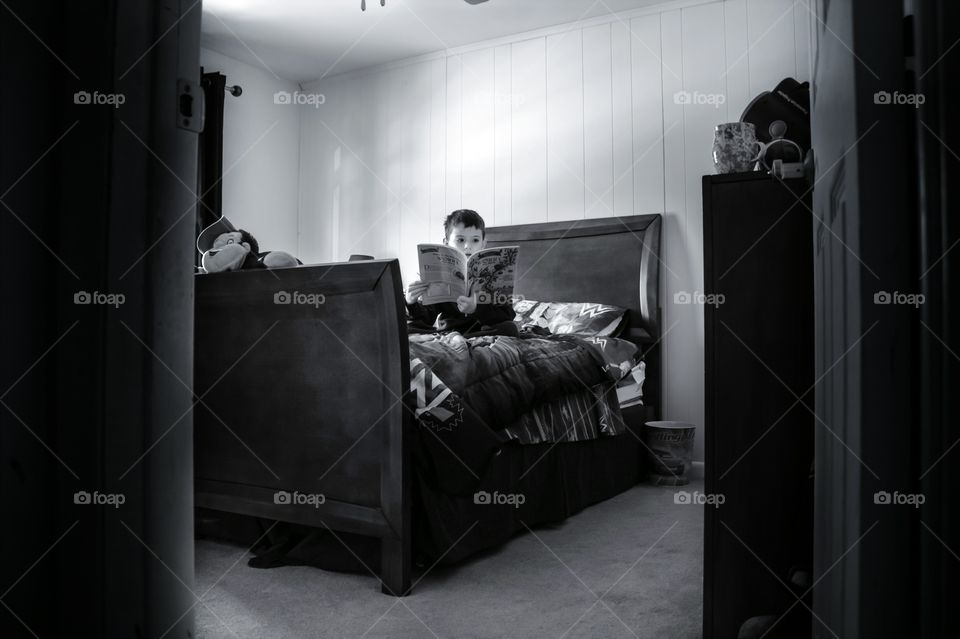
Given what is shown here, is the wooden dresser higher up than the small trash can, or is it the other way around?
the wooden dresser

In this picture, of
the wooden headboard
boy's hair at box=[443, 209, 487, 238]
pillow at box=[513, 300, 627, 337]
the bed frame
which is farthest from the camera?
the wooden headboard

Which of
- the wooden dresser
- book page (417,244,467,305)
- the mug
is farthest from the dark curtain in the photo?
the wooden dresser

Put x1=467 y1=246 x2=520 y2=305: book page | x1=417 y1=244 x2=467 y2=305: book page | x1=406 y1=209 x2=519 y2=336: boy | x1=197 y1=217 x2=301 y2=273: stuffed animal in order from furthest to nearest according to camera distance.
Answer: x1=406 y1=209 x2=519 y2=336: boy
x1=467 y1=246 x2=520 y2=305: book page
x1=417 y1=244 x2=467 y2=305: book page
x1=197 y1=217 x2=301 y2=273: stuffed animal

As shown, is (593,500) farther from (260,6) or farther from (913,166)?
(260,6)

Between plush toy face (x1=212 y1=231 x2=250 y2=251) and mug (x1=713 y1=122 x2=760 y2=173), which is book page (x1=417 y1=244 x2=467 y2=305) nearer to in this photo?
plush toy face (x1=212 y1=231 x2=250 y2=251)

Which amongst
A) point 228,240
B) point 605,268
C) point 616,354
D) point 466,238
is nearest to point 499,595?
point 228,240

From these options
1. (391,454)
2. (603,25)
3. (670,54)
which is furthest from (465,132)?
(391,454)

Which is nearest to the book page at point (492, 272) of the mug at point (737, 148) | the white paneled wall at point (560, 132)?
the mug at point (737, 148)

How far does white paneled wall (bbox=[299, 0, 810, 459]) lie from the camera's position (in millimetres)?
3588

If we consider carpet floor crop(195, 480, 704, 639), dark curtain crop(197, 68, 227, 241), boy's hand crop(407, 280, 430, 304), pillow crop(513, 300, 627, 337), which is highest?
dark curtain crop(197, 68, 227, 241)

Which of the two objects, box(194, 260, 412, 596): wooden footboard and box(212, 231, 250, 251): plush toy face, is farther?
box(212, 231, 250, 251): plush toy face

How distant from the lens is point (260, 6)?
3.83m

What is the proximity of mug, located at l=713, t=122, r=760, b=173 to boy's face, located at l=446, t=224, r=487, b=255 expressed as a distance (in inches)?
64.3

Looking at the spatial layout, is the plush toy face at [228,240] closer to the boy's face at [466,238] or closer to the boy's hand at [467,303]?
the boy's hand at [467,303]
